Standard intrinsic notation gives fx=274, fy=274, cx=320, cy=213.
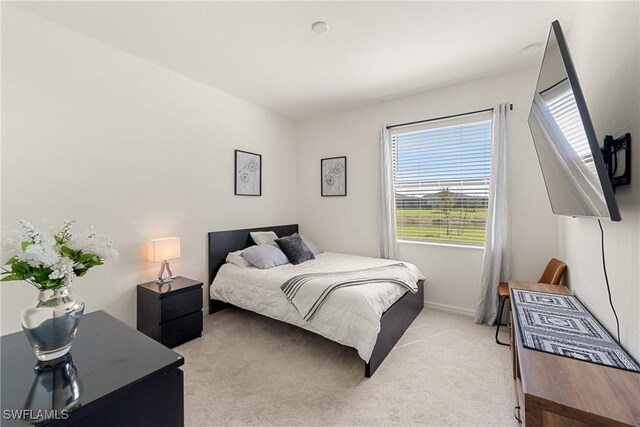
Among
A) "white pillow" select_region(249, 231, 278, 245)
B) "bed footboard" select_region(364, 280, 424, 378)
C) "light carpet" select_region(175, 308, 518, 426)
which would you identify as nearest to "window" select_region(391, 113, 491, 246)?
"bed footboard" select_region(364, 280, 424, 378)

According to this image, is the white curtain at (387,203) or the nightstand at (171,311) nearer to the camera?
the nightstand at (171,311)

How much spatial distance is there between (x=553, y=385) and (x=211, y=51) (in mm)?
3347

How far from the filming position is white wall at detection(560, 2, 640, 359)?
3.84 ft

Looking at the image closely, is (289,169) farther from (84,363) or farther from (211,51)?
(84,363)

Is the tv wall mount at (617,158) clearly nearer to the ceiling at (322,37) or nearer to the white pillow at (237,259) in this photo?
the ceiling at (322,37)

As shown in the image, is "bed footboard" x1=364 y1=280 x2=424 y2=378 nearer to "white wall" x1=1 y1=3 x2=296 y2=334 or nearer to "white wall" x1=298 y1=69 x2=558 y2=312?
"white wall" x1=298 y1=69 x2=558 y2=312

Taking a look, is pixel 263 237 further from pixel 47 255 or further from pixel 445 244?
pixel 47 255

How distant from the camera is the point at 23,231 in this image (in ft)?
3.21

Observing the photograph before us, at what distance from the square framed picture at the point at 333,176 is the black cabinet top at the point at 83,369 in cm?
341

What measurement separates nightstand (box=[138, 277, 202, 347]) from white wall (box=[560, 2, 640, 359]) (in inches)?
122

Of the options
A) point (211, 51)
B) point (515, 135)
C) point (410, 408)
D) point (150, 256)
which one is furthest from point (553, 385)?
point (211, 51)

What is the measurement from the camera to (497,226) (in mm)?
3027

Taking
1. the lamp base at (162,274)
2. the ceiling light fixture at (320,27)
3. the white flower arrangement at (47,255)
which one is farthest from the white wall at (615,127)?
the lamp base at (162,274)

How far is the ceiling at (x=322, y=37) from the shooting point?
6.82 feet
